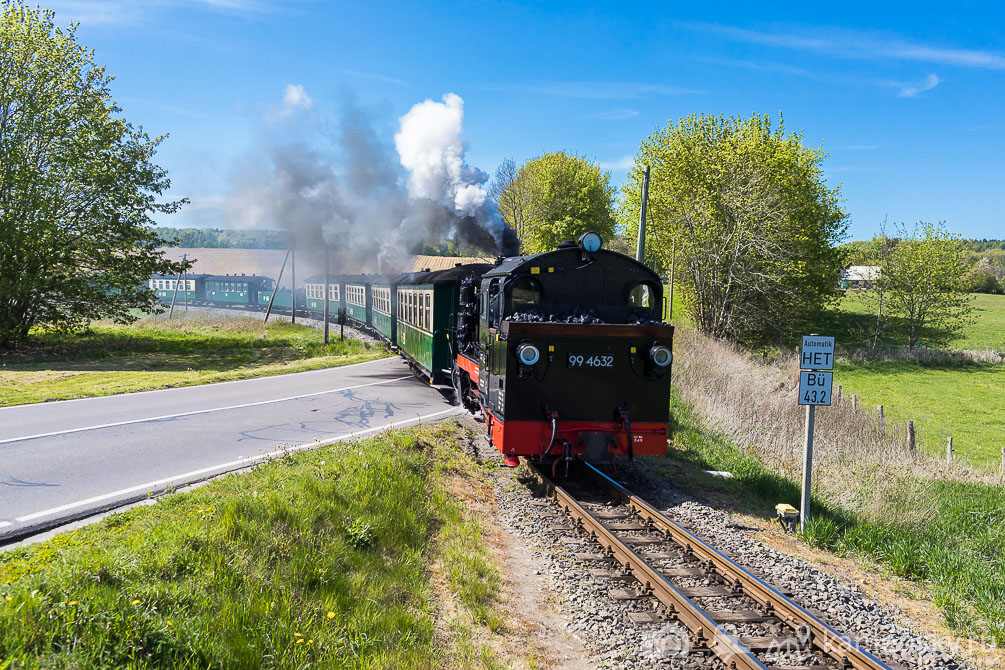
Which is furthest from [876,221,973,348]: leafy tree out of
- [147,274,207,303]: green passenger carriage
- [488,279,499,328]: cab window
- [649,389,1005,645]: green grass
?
[147,274,207,303]: green passenger carriage

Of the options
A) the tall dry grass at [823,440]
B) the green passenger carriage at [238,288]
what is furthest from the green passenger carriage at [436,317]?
the green passenger carriage at [238,288]

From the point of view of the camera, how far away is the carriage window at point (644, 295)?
336 inches

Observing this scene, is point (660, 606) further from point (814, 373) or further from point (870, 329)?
point (870, 329)

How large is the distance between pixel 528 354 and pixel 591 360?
2.98 feet

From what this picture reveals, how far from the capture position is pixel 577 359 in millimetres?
7848

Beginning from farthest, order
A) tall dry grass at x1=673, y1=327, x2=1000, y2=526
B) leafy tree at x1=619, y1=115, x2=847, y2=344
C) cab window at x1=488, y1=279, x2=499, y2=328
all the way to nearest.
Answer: leafy tree at x1=619, y1=115, x2=847, y2=344 → cab window at x1=488, y1=279, x2=499, y2=328 → tall dry grass at x1=673, y1=327, x2=1000, y2=526

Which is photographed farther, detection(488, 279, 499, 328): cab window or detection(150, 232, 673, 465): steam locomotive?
detection(488, 279, 499, 328): cab window

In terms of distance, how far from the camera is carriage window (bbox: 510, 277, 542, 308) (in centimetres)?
815

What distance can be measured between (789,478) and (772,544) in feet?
11.3

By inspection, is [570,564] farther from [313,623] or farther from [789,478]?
[789,478]

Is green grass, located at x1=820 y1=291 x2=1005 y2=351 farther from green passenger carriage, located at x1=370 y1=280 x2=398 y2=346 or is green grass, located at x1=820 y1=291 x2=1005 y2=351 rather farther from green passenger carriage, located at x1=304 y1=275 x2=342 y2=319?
green passenger carriage, located at x1=304 y1=275 x2=342 y2=319

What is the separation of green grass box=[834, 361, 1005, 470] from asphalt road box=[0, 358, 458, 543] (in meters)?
14.6

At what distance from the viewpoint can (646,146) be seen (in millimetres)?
31656

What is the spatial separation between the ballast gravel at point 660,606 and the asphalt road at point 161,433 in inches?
171
